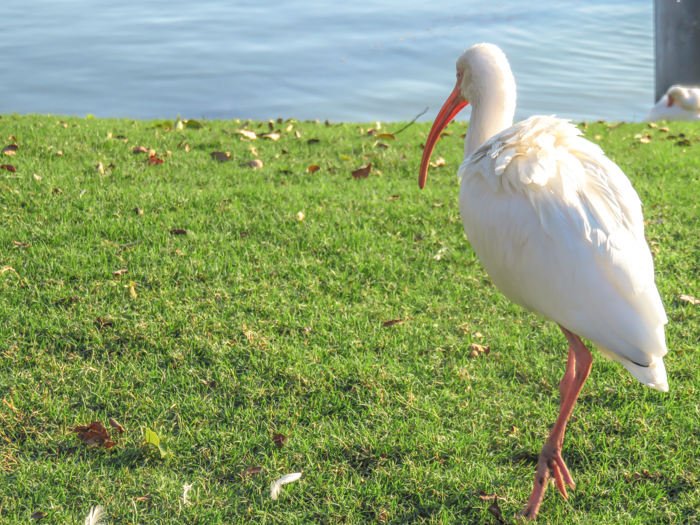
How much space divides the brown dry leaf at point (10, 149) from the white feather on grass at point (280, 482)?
163 inches

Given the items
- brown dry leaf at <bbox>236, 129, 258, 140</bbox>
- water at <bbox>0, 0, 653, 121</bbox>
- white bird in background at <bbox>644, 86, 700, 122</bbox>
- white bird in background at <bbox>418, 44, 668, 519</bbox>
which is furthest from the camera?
water at <bbox>0, 0, 653, 121</bbox>

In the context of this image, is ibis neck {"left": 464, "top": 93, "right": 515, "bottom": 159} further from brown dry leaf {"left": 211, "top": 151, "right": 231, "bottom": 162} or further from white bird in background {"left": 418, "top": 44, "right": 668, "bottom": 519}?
brown dry leaf {"left": 211, "top": 151, "right": 231, "bottom": 162}

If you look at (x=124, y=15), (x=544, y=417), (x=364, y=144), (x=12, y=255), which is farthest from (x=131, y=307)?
(x=124, y=15)

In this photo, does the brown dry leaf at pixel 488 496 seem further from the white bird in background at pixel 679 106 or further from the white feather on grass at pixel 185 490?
the white bird in background at pixel 679 106

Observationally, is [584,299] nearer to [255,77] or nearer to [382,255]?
[382,255]

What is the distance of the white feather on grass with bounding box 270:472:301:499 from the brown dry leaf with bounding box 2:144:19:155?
13.6ft

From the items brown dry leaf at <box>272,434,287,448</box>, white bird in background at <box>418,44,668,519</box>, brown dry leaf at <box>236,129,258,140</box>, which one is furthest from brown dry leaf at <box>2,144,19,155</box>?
white bird in background at <box>418,44,668,519</box>

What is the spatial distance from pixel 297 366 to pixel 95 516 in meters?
1.16

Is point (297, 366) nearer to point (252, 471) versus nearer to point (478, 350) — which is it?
point (252, 471)

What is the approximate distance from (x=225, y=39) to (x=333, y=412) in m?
14.1

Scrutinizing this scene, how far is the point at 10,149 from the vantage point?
5.49 metres

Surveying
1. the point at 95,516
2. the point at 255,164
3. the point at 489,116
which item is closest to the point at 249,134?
the point at 255,164

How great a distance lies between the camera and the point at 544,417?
119 inches

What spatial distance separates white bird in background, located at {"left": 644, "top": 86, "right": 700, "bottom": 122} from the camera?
10.1 metres
